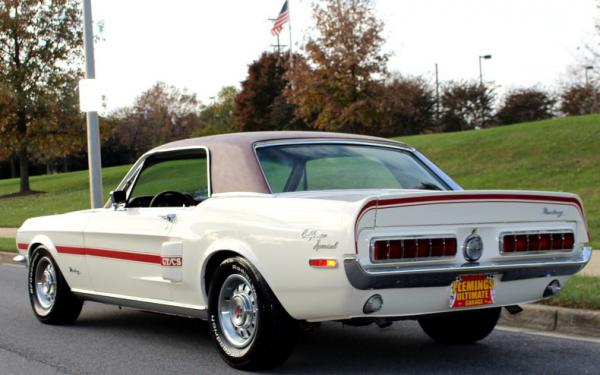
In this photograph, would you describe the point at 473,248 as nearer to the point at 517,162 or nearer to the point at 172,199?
the point at 172,199

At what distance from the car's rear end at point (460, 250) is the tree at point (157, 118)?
73.3 meters

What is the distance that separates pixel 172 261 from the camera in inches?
240

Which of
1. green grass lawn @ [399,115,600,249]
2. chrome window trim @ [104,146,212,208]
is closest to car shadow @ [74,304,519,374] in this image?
chrome window trim @ [104,146,212,208]

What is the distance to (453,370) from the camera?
5.57m

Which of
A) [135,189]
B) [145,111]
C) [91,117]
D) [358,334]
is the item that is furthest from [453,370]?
[145,111]

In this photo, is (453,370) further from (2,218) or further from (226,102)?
(226,102)

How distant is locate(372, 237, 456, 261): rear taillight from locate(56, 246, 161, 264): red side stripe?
6.52ft

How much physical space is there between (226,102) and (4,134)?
54339mm

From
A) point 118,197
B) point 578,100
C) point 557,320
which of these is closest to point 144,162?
point 118,197

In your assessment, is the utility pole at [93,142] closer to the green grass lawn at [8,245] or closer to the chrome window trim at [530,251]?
the green grass lawn at [8,245]

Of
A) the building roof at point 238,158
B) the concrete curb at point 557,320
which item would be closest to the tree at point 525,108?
the concrete curb at point 557,320

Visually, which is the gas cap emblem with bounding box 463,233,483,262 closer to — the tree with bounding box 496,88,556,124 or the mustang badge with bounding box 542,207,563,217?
the mustang badge with bounding box 542,207,563,217

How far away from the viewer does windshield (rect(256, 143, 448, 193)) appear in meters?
6.06

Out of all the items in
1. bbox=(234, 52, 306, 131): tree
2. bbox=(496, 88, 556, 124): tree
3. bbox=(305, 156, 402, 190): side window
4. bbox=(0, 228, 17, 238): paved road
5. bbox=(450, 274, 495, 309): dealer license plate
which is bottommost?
bbox=(0, 228, 17, 238): paved road
